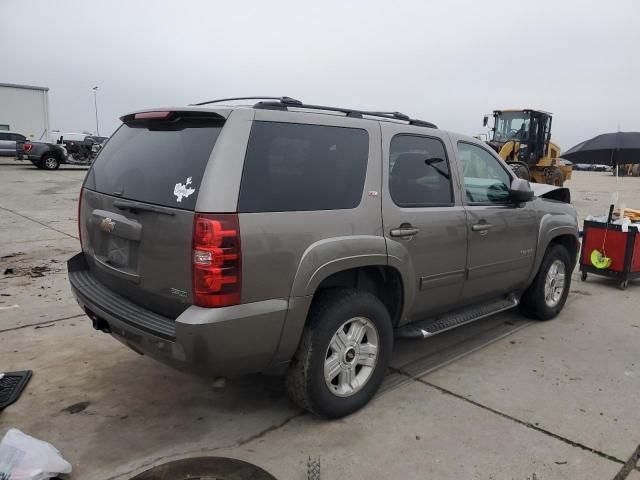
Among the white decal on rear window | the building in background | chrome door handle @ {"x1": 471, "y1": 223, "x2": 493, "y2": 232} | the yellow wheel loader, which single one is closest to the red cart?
chrome door handle @ {"x1": 471, "y1": 223, "x2": 493, "y2": 232}

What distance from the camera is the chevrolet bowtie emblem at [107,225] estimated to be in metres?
3.01

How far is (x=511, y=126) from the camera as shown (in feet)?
59.5

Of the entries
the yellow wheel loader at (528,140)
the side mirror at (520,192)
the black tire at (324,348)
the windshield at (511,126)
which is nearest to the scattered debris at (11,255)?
the black tire at (324,348)

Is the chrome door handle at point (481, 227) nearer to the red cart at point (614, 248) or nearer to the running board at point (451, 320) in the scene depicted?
the running board at point (451, 320)

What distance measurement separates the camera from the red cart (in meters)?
6.40

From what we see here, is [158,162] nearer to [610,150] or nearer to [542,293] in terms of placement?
[542,293]

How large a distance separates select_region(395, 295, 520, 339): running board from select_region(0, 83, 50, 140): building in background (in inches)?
1265

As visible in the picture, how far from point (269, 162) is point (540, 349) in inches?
121

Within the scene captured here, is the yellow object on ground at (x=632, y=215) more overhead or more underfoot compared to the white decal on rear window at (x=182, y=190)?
more underfoot

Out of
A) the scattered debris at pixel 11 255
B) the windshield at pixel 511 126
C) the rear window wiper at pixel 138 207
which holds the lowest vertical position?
the scattered debris at pixel 11 255

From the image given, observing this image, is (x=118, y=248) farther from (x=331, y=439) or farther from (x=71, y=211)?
(x=71, y=211)

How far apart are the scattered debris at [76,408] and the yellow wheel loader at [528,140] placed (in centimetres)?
1621

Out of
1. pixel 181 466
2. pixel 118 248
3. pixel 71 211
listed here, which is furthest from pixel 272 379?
pixel 71 211

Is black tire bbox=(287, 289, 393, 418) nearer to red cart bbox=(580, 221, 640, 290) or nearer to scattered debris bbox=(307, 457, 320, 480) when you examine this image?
scattered debris bbox=(307, 457, 320, 480)
